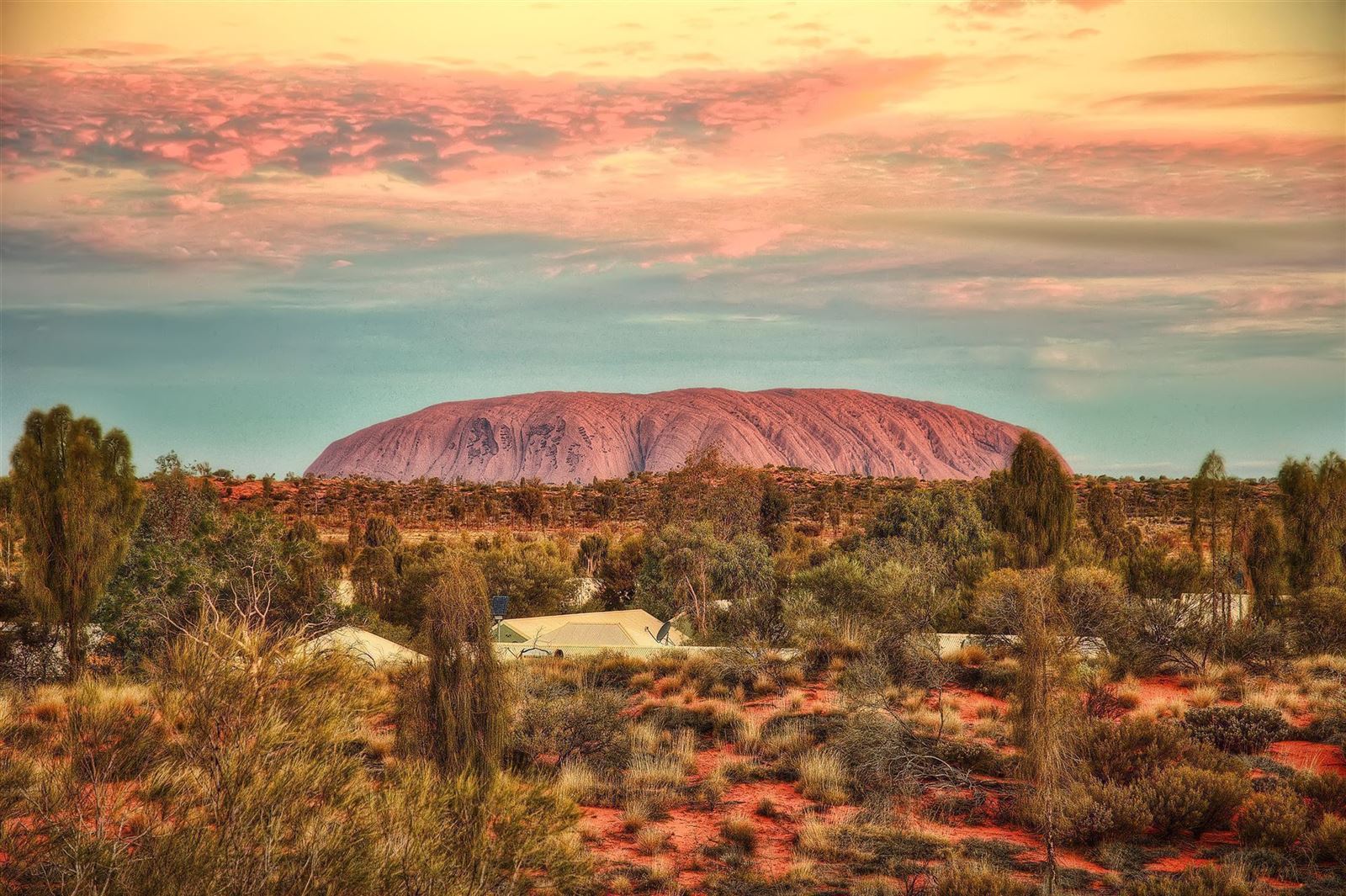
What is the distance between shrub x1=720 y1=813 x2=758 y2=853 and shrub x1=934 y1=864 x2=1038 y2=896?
8.77ft

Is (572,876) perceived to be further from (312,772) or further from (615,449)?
(615,449)

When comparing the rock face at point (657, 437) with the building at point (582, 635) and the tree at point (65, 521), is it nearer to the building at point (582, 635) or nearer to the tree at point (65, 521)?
the building at point (582, 635)

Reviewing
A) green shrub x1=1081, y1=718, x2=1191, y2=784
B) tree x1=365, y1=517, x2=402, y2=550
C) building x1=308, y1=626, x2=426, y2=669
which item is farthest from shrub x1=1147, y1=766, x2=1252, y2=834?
tree x1=365, y1=517, x2=402, y2=550

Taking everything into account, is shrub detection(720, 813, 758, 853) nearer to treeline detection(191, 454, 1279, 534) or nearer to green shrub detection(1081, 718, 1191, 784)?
green shrub detection(1081, 718, 1191, 784)

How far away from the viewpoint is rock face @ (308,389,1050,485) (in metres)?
172

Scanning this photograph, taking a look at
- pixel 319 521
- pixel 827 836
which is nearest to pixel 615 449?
pixel 319 521

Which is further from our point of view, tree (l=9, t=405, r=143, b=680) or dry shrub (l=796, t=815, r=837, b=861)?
tree (l=9, t=405, r=143, b=680)

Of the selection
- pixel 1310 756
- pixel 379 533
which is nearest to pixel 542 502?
pixel 379 533

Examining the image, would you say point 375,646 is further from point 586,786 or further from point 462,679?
point 462,679

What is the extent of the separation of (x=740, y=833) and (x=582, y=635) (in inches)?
625

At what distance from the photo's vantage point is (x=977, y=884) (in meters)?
10.9

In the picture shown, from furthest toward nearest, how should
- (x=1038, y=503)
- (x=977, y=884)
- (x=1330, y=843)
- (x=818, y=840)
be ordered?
(x=1038, y=503) → (x=818, y=840) → (x=1330, y=843) → (x=977, y=884)

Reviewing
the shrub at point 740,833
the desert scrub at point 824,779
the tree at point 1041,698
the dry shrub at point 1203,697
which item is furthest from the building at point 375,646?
the dry shrub at point 1203,697

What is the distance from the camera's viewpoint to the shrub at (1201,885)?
10742mm
